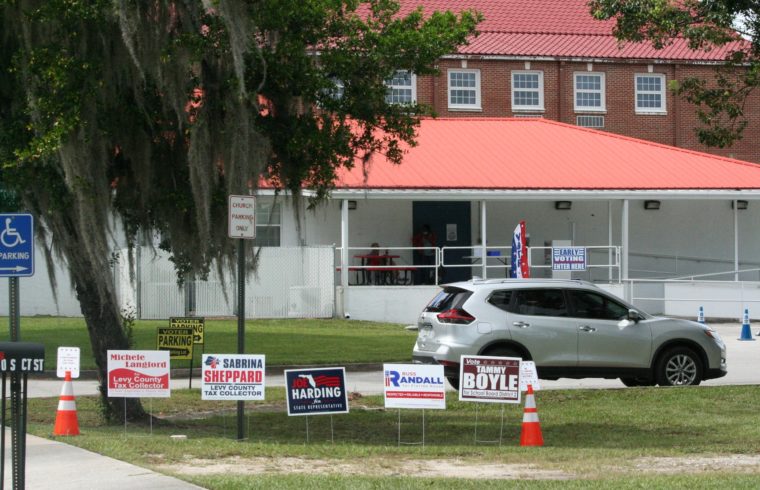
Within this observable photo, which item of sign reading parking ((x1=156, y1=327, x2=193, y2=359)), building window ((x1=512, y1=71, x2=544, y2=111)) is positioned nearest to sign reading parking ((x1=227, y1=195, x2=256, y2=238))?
sign reading parking ((x1=156, y1=327, x2=193, y2=359))

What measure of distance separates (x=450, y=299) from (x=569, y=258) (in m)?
11.3

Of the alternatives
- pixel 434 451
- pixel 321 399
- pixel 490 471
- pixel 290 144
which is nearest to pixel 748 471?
pixel 490 471

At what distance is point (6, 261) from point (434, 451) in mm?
4795

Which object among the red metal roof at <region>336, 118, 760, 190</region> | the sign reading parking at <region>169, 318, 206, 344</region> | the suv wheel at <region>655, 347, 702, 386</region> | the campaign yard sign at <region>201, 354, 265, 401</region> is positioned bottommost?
the suv wheel at <region>655, 347, 702, 386</region>

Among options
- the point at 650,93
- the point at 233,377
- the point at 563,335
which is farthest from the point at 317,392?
the point at 650,93

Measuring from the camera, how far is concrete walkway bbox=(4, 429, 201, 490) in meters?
9.34

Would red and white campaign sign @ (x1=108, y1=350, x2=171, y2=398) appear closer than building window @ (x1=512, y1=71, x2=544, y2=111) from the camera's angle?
Yes

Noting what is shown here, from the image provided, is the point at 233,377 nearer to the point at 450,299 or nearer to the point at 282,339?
the point at 450,299

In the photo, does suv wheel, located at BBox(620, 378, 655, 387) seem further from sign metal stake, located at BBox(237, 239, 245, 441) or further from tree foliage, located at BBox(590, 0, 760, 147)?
sign metal stake, located at BBox(237, 239, 245, 441)

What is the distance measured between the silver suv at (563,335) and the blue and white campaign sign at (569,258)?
1029 centimetres

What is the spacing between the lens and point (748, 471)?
10680 mm

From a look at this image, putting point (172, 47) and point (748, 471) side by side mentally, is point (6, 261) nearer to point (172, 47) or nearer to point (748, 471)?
point (172, 47)

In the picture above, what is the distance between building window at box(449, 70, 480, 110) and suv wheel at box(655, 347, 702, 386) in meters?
30.3

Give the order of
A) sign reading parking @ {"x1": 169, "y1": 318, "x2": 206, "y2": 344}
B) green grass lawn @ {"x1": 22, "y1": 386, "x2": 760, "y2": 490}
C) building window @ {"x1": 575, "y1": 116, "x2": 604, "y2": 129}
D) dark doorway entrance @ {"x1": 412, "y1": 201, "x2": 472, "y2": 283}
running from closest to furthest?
1. green grass lawn @ {"x1": 22, "y1": 386, "x2": 760, "y2": 490}
2. sign reading parking @ {"x1": 169, "y1": 318, "x2": 206, "y2": 344}
3. dark doorway entrance @ {"x1": 412, "y1": 201, "x2": 472, "y2": 283}
4. building window @ {"x1": 575, "y1": 116, "x2": 604, "y2": 129}
